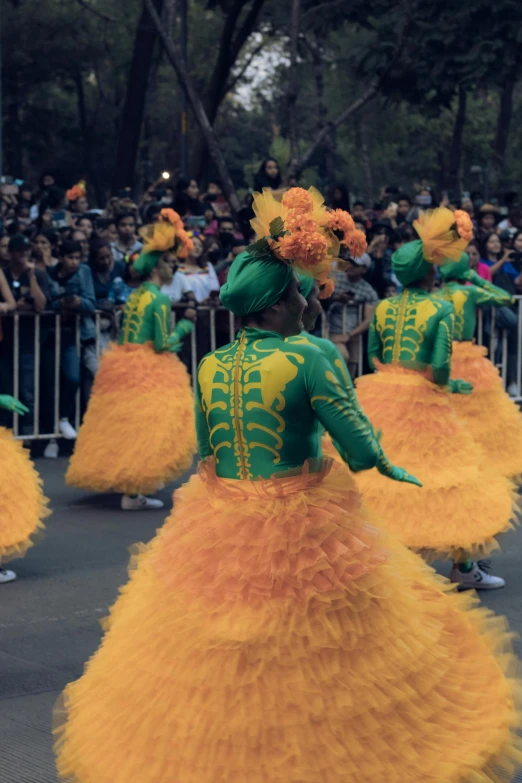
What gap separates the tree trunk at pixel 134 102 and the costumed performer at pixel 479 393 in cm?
1908

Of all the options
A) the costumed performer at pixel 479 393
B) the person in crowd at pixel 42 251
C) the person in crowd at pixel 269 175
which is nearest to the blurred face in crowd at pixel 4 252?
the person in crowd at pixel 42 251

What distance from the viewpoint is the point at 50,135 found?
48312mm

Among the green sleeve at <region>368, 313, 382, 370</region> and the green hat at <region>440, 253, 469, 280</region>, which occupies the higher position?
the green hat at <region>440, 253, 469, 280</region>

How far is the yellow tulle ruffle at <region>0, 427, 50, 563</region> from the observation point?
24.1 feet

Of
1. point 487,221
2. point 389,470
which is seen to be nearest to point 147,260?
point 389,470

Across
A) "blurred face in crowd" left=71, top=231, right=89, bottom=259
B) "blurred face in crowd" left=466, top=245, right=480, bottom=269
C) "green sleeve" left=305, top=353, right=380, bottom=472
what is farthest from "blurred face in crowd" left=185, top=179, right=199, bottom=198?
"green sleeve" left=305, top=353, right=380, bottom=472

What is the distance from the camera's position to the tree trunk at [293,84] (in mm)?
17422

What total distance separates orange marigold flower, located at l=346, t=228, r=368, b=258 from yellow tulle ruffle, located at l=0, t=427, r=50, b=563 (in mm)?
3575

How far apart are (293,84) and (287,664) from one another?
15.2 meters

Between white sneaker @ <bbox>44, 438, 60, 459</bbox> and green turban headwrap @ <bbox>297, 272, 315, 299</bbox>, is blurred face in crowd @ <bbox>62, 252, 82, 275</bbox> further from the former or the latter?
green turban headwrap @ <bbox>297, 272, 315, 299</bbox>

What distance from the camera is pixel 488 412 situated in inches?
371

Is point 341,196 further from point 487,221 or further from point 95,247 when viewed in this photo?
point 95,247

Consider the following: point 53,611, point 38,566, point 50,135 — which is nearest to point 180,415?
point 38,566

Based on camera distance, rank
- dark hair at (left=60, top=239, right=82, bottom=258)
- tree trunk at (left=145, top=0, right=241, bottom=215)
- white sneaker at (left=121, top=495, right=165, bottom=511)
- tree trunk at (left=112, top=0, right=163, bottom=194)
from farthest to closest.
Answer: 1. tree trunk at (left=112, top=0, right=163, bottom=194)
2. tree trunk at (left=145, top=0, right=241, bottom=215)
3. dark hair at (left=60, top=239, right=82, bottom=258)
4. white sneaker at (left=121, top=495, right=165, bottom=511)
